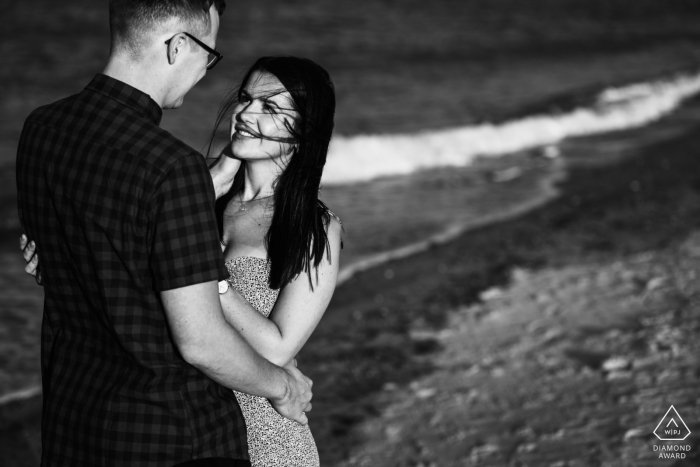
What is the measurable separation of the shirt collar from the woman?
493 mm

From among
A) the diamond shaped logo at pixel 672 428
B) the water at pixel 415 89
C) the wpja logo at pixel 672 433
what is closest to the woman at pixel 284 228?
the water at pixel 415 89

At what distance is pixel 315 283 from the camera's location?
238cm

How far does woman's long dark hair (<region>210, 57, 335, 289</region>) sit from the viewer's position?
2.37 meters

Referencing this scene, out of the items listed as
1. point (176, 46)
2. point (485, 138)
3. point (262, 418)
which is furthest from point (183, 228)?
point (485, 138)

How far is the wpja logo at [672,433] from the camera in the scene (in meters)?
3.67

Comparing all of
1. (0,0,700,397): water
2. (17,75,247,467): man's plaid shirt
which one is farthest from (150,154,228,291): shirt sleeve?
(0,0,700,397): water

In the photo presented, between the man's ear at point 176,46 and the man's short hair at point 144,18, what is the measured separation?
2 cm

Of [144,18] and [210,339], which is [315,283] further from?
[144,18]

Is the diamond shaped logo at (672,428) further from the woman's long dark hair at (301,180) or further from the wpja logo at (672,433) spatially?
the woman's long dark hair at (301,180)

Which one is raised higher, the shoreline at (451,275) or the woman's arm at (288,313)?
the woman's arm at (288,313)

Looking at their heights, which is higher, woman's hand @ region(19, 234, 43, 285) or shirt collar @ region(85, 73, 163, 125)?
shirt collar @ region(85, 73, 163, 125)

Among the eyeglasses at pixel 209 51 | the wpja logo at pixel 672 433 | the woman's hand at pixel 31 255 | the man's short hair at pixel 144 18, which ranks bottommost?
the wpja logo at pixel 672 433

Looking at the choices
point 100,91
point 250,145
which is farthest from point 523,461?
point 100,91

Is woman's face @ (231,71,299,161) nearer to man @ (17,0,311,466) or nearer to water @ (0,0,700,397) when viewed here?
man @ (17,0,311,466)
